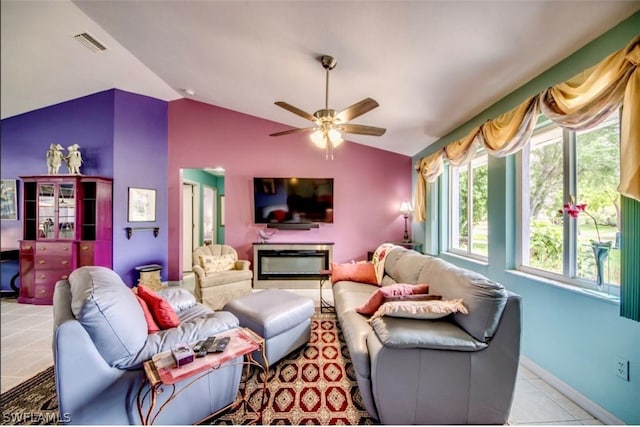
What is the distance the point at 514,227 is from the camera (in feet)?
8.18

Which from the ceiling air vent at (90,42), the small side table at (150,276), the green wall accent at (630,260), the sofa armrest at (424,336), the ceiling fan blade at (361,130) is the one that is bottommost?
the small side table at (150,276)

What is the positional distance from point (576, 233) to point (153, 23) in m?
4.31

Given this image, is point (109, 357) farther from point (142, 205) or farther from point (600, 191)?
point (142, 205)

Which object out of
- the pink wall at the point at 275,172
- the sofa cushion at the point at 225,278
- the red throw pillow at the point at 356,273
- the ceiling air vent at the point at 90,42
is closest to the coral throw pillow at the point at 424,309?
the red throw pillow at the point at 356,273

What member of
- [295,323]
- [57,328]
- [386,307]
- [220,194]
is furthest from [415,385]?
[220,194]

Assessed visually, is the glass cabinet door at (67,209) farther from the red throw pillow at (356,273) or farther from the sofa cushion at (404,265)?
the sofa cushion at (404,265)

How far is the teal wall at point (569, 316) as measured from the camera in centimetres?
151

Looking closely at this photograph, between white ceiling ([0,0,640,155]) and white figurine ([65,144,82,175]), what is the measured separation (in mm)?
878

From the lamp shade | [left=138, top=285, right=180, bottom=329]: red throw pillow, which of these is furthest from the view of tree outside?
[left=138, top=285, right=180, bottom=329]: red throw pillow

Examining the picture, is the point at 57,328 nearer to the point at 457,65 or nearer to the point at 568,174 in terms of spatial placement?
the point at 457,65

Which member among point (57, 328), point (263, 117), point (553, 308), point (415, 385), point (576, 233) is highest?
point (263, 117)

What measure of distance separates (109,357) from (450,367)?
74.0 inches

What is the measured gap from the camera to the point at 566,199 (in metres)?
1.98

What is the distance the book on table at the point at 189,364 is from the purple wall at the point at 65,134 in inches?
156
